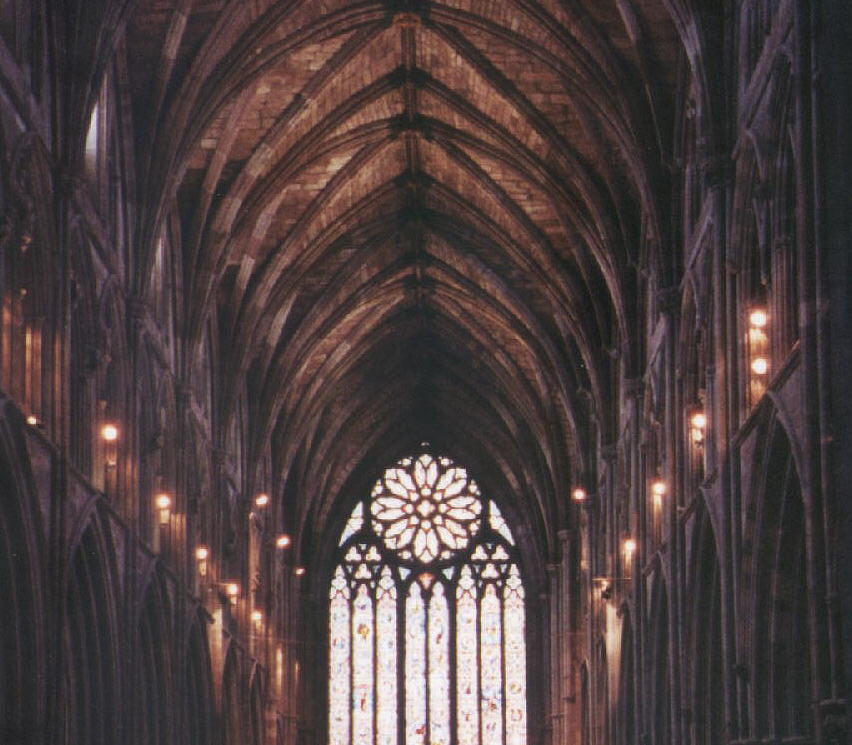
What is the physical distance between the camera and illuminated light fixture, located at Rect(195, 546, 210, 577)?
44281mm

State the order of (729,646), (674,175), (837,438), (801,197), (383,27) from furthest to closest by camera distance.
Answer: (383,27) → (674,175) → (729,646) → (801,197) → (837,438)

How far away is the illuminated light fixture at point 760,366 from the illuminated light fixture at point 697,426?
18.0ft

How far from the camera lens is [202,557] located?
4475cm

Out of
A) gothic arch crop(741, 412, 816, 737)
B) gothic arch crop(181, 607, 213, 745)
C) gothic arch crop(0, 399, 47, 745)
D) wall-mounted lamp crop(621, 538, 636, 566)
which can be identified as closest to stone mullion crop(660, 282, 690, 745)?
wall-mounted lamp crop(621, 538, 636, 566)

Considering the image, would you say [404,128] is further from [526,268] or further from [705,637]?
[705,637]

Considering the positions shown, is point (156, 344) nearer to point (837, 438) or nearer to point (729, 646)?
point (729, 646)

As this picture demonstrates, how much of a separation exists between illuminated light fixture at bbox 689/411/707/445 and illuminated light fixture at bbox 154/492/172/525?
11.1 m

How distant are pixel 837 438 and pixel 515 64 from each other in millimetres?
21560

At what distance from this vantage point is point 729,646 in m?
29.9

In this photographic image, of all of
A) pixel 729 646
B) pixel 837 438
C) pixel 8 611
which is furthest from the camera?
pixel 729 646

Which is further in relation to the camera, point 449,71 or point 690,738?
point 449,71

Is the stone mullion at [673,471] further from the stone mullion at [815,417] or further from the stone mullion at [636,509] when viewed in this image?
the stone mullion at [815,417]

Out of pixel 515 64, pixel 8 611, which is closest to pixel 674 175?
pixel 515 64

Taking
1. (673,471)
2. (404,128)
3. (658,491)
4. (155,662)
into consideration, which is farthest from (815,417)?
(404,128)
